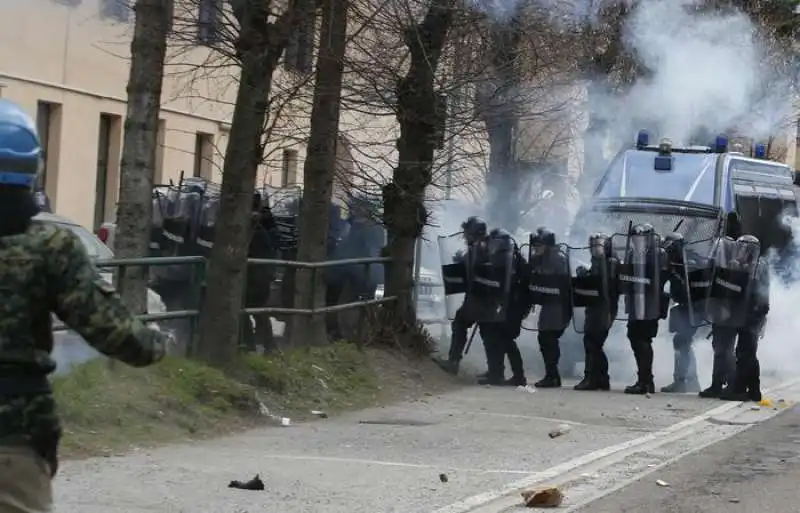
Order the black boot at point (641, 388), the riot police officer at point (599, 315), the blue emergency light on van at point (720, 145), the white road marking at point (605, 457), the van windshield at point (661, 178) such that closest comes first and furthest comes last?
the white road marking at point (605, 457) < the black boot at point (641, 388) < the riot police officer at point (599, 315) < the van windshield at point (661, 178) < the blue emergency light on van at point (720, 145)

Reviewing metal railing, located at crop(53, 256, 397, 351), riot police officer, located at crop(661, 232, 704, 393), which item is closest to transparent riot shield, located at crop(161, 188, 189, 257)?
metal railing, located at crop(53, 256, 397, 351)

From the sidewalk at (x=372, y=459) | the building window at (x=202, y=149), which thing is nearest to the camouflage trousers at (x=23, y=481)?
the sidewalk at (x=372, y=459)

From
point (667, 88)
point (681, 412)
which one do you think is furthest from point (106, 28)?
point (681, 412)

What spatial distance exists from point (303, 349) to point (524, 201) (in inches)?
453

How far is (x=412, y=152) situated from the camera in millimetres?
14945

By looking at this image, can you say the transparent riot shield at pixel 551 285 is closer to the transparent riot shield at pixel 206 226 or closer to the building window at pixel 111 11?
the transparent riot shield at pixel 206 226

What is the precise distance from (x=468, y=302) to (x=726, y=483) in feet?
20.0

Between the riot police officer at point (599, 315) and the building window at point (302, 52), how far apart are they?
341 centimetres

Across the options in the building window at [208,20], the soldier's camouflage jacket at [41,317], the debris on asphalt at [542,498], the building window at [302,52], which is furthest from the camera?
the building window at [208,20]

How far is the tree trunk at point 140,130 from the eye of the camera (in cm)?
1108

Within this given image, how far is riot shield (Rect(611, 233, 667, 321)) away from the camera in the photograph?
49.1ft

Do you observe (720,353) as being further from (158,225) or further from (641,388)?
(158,225)

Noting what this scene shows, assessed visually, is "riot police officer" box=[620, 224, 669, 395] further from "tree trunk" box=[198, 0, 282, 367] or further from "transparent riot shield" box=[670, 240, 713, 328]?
"tree trunk" box=[198, 0, 282, 367]

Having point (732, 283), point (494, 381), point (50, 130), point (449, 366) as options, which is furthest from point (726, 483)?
point (50, 130)
